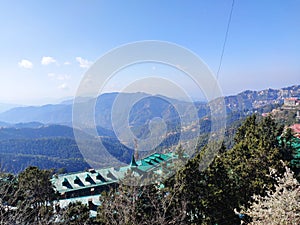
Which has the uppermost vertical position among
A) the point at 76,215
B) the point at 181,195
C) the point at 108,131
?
the point at 108,131

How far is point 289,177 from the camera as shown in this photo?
561 centimetres

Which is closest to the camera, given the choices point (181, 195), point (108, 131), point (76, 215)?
point (76, 215)

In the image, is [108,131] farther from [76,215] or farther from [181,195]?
[181,195]

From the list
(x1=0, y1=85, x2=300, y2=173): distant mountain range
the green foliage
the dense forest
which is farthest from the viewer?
the green foliage

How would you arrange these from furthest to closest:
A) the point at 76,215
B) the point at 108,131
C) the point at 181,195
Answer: the point at 108,131 → the point at 181,195 → the point at 76,215

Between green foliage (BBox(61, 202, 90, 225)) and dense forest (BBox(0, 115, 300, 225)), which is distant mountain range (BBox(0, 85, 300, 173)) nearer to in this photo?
dense forest (BBox(0, 115, 300, 225))

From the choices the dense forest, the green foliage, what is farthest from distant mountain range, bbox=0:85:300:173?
the green foliage

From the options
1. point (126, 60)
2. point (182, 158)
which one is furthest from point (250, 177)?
point (126, 60)

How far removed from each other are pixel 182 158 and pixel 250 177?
2.86 m

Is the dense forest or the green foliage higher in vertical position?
the dense forest

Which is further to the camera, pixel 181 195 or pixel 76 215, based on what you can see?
pixel 181 195

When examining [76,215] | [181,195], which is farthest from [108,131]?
[181,195]

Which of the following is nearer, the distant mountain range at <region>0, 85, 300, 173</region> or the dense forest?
the distant mountain range at <region>0, 85, 300, 173</region>

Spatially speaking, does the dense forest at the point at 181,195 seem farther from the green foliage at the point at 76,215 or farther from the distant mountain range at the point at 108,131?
Answer: the distant mountain range at the point at 108,131
